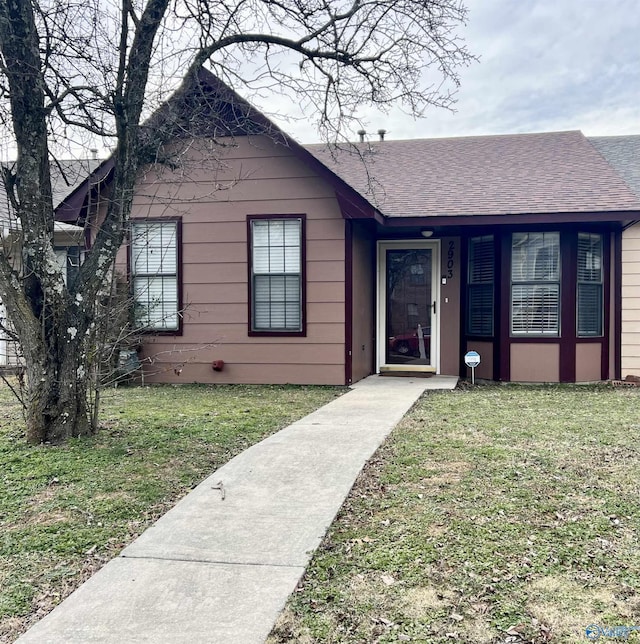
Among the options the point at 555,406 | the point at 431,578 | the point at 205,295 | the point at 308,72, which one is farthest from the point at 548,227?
the point at 431,578

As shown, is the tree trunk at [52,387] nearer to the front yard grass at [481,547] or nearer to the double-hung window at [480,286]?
the front yard grass at [481,547]

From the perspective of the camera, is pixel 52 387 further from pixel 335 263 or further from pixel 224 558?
pixel 335 263

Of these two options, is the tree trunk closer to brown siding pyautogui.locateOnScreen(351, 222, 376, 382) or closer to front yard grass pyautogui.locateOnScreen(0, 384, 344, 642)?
front yard grass pyautogui.locateOnScreen(0, 384, 344, 642)

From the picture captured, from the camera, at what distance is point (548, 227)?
8914 mm

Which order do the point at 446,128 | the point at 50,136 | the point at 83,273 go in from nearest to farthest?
1. the point at 83,273
2. the point at 50,136
3. the point at 446,128

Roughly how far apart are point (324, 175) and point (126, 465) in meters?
5.03

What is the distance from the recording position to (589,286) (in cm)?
912

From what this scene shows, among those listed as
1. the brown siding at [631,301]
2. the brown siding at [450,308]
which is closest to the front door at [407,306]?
the brown siding at [450,308]

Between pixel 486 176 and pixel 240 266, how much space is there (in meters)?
4.45

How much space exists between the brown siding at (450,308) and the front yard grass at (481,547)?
4523 mm

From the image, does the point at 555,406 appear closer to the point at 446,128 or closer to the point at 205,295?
the point at 205,295

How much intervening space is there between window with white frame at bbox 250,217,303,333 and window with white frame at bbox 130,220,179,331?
121 cm

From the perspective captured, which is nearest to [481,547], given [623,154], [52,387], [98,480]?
[98,480]

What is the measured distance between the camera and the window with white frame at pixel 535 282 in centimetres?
899
